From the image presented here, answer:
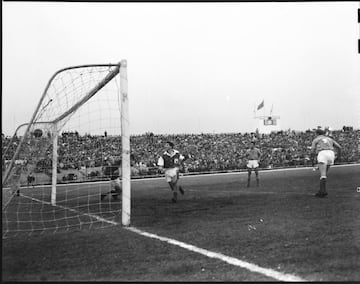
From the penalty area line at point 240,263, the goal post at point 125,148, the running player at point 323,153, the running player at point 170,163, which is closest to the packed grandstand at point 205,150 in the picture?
the running player at point 170,163

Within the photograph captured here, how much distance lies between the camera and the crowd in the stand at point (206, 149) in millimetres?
24078

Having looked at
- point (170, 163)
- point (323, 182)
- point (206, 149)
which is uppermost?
point (206, 149)

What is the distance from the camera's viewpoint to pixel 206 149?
3594cm

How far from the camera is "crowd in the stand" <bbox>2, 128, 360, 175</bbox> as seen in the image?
24078mm

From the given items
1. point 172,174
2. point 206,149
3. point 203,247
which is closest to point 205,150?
point 206,149

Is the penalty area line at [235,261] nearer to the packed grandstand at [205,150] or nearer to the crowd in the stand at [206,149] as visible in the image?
the packed grandstand at [205,150]

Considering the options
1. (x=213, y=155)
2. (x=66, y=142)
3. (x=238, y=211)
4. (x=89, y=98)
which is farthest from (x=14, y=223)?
(x=213, y=155)

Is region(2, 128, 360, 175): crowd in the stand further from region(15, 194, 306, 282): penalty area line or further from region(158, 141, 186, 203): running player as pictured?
region(15, 194, 306, 282): penalty area line

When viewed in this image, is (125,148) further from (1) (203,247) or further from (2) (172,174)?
(2) (172,174)

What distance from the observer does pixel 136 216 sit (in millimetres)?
7934

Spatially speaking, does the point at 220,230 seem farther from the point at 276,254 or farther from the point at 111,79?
the point at 111,79

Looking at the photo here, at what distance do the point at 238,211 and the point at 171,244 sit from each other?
324 cm

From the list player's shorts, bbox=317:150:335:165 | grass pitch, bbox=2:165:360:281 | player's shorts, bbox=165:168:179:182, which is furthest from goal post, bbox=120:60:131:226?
player's shorts, bbox=317:150:335:165

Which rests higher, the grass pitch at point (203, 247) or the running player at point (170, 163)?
the running player at point (170, 163)
